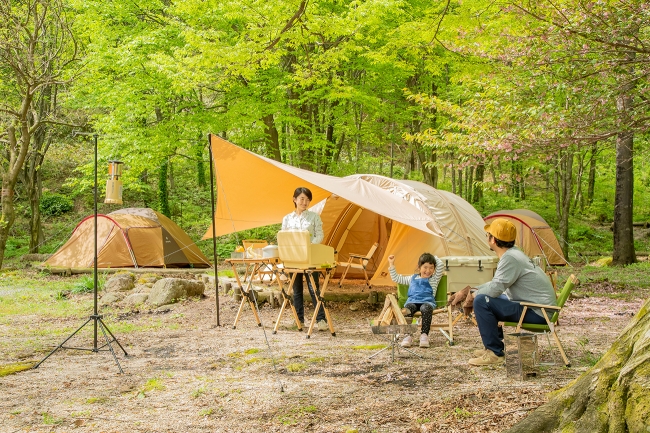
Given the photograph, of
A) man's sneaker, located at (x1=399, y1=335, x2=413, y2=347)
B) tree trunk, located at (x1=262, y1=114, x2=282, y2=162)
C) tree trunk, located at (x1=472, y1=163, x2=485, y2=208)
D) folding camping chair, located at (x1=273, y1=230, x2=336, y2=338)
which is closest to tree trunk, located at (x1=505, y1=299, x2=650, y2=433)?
man's sneaker, located at (x1=399, y1=335, x2=413, y2=347)

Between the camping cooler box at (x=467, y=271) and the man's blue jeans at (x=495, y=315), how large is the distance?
2349 mm

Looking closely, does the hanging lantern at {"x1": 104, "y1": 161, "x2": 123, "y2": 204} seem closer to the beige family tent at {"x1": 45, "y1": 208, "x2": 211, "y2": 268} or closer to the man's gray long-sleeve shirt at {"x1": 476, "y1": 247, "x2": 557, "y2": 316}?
the man's gray long-sleeve shirt at {"x1": 476, "y1": 247, "x2": 557, "y2": 316}

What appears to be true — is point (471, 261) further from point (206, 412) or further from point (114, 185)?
point (206, 412)

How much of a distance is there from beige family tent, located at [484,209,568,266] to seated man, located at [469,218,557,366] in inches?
327

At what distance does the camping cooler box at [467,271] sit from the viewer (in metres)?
6.73

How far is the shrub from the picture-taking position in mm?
19188

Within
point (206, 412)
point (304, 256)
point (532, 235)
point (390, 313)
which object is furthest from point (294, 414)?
point (532, 235)

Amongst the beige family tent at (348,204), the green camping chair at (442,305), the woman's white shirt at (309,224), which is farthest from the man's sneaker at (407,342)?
the woman's white shirt at (309,224)

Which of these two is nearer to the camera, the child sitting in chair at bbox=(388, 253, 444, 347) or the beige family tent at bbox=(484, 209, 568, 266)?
the child sitting in chair at bbox=(388, 253, 444, 347)

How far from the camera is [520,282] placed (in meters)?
4.28

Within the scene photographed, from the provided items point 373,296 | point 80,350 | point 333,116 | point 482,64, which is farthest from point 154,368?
point 333,116

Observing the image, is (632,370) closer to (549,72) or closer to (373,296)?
(549,72)

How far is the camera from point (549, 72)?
627 cm

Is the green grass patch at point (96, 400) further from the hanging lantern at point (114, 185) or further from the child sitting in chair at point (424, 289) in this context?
the child sitting in chair at point (424, 289)
